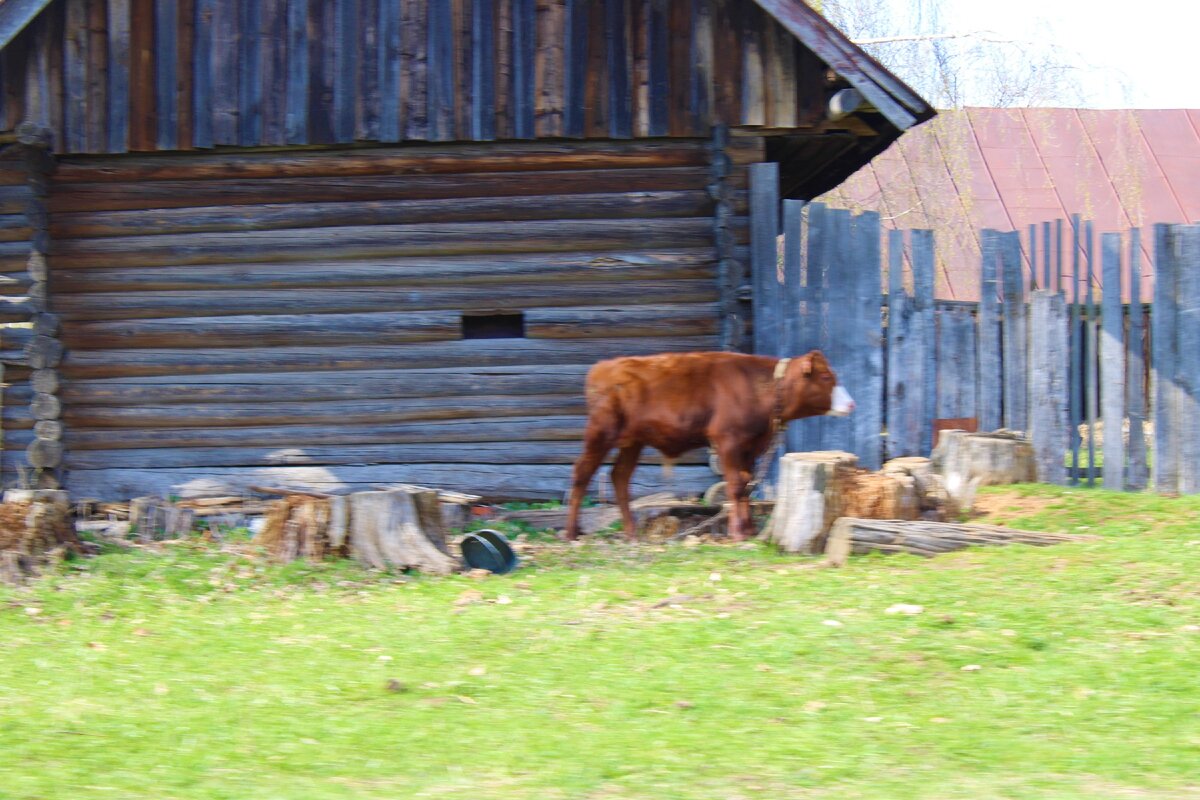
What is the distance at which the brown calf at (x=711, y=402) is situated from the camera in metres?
9.35

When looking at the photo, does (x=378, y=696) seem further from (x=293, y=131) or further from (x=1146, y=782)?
(x=293, y=131)

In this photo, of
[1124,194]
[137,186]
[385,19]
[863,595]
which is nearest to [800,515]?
[863,595]

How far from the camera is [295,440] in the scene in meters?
11.5

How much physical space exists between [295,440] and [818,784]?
26.8 ft

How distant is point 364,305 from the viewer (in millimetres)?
11453

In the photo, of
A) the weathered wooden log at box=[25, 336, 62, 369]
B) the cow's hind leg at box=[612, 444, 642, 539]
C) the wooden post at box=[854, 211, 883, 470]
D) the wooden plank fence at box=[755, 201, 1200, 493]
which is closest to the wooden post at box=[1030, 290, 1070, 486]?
the wooden plank fence at box=[755, 201, 1200, 493]

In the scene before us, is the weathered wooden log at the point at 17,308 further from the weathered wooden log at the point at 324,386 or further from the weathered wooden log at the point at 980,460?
the weathered wooden log at the point at 980,460

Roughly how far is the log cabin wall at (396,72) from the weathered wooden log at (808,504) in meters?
3.84

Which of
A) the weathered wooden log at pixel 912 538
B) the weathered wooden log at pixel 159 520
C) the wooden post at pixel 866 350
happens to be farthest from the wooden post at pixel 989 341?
the weathered wooden log at pixel 159 520

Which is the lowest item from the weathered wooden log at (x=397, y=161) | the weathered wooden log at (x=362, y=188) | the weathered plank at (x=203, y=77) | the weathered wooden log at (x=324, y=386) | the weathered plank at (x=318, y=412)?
the weathered plank at (x=318, y=412)

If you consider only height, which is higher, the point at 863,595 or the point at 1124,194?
the point at 1124,194

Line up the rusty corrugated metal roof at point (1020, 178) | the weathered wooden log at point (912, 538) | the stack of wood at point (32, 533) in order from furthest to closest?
the rusty corrugated metal roof at point (1020, 178) < the stack of wood at point (32, 533) < the weathered wooden log at point (912, 538)

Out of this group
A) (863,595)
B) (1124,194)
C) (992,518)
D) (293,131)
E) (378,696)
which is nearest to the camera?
(378,696)

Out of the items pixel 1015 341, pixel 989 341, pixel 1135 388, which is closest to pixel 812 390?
pixel 989 341
